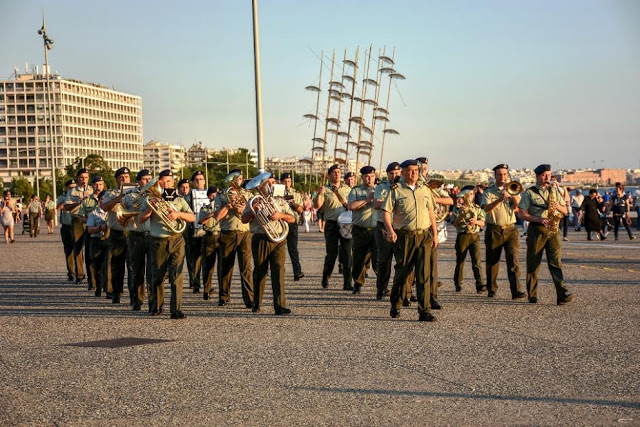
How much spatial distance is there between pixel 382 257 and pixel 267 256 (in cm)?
204

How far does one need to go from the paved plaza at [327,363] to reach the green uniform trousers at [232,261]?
314 millimetres

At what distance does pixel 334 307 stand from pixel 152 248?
9.03 ft

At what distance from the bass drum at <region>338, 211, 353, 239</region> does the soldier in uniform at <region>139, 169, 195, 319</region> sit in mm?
4561

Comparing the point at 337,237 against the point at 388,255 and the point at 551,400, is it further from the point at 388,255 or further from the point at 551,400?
the point at 551,400

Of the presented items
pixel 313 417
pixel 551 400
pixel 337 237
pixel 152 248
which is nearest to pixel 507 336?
pixel 551 400

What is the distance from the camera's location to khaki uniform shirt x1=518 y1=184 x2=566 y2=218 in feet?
48.2

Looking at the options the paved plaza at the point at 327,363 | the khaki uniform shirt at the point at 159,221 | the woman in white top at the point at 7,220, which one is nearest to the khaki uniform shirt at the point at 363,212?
the paved plaza at the point at 327,363

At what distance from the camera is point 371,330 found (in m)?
11.7

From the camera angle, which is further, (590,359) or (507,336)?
(507,336)

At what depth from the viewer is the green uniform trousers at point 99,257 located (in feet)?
55.1

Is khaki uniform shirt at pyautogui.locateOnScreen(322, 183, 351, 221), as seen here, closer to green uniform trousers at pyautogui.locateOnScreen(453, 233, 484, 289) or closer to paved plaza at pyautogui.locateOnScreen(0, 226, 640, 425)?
green uniform trousers at pyautogui.locateOnScreen(453, 233, 484, 289)

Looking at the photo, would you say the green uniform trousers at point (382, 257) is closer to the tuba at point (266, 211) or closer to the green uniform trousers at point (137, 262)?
the tuba at point (266, 211)

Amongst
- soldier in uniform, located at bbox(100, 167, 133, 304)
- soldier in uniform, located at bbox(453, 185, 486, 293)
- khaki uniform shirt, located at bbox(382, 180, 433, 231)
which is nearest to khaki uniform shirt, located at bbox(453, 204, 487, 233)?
soldier in uniform, located at bbox(453, 185, 486, 293)

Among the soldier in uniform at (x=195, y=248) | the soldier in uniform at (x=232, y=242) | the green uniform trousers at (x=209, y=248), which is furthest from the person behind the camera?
the soldier in uniform at (x=195, y=248)
